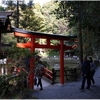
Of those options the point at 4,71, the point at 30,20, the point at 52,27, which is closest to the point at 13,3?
the point at 30,20

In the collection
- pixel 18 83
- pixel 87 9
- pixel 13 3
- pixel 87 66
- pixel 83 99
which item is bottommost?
pixel 83 99

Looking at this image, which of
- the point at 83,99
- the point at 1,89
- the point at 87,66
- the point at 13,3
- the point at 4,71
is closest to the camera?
the point at 83,99

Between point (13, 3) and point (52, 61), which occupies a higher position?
point (13, 3)

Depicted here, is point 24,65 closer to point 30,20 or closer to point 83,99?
point 83,99

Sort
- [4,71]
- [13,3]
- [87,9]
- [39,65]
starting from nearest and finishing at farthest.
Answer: [87,9] < [39,65] < [4,71] < [13,3]

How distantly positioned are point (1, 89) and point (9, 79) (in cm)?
54

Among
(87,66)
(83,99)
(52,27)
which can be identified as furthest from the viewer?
(52,27)

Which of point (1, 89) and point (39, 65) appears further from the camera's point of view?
point (39, 65)

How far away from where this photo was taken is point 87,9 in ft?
22.4

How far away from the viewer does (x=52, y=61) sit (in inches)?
1334

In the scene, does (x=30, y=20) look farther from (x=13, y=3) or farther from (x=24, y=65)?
(x=24, y=65)

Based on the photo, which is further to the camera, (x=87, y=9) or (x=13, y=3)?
(x=13, y=3)

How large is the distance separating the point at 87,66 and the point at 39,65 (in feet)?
7.95

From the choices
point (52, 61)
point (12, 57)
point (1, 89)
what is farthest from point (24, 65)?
point (52, 61)
